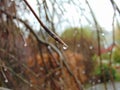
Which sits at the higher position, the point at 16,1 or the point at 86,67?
the point at 16,1

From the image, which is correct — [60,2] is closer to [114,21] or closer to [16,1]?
[16,1]

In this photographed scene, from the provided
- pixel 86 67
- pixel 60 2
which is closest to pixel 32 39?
pixel 60 2

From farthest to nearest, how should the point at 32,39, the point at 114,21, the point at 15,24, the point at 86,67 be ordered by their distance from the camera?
the point at 86,67
the point at 32,39
the point at 15,24
the point at 114,21

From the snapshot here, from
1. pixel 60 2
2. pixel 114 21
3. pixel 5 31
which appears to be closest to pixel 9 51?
pixel 5 31

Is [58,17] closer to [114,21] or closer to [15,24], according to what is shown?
[15,24]

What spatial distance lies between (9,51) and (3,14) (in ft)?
0.80

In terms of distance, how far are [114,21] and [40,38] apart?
0.94 meters

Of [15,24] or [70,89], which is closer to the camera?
[15,24]

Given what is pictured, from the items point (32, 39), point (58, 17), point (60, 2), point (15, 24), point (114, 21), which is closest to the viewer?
point (114, 21)

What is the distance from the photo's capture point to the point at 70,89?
2.24 m

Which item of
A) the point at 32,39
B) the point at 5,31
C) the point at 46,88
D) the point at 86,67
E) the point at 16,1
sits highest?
the point at 16,1

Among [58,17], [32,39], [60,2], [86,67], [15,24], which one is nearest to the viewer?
[60,2]

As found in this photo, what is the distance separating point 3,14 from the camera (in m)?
2.12

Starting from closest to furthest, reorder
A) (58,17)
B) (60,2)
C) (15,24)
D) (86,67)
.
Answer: (60,2)
(15,24)
(58,17)
(86,67)
